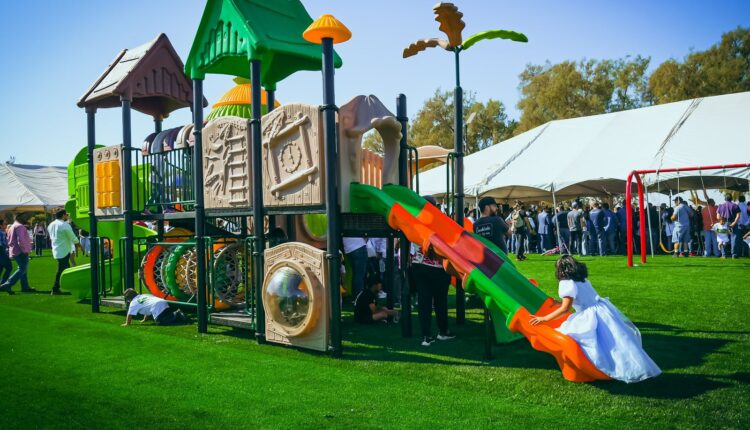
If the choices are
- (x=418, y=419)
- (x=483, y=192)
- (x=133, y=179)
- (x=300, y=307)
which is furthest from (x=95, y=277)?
(x=483, y=192)

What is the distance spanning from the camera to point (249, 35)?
26.9 feet

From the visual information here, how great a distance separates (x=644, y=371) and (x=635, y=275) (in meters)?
9.80

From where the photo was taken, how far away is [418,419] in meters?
4.66

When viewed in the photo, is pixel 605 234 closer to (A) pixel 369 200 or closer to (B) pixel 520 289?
(B) pixel 520 289

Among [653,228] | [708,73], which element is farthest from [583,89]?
[653,228]

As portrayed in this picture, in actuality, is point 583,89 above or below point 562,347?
above

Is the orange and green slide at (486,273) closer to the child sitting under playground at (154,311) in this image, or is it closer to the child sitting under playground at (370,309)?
the child sitting under playground at (370,309)

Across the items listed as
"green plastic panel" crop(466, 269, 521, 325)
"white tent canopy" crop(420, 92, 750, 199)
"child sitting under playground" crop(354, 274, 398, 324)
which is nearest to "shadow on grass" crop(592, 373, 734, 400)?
"green plastic panel" crop(466, 269, 521, 325)

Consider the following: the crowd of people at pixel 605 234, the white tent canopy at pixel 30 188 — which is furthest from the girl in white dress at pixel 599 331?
the white tent canopy at pixel 30 188

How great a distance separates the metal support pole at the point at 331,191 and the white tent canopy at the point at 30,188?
130 feet

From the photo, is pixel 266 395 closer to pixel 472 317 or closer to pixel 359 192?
pixel 359 192

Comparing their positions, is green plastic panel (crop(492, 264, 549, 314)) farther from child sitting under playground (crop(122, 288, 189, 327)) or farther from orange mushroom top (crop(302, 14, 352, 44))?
child sitting under playground (crop(122, 288, 189, 327))

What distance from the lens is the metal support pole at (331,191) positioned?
22.9 ft

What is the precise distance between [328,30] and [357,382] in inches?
159
